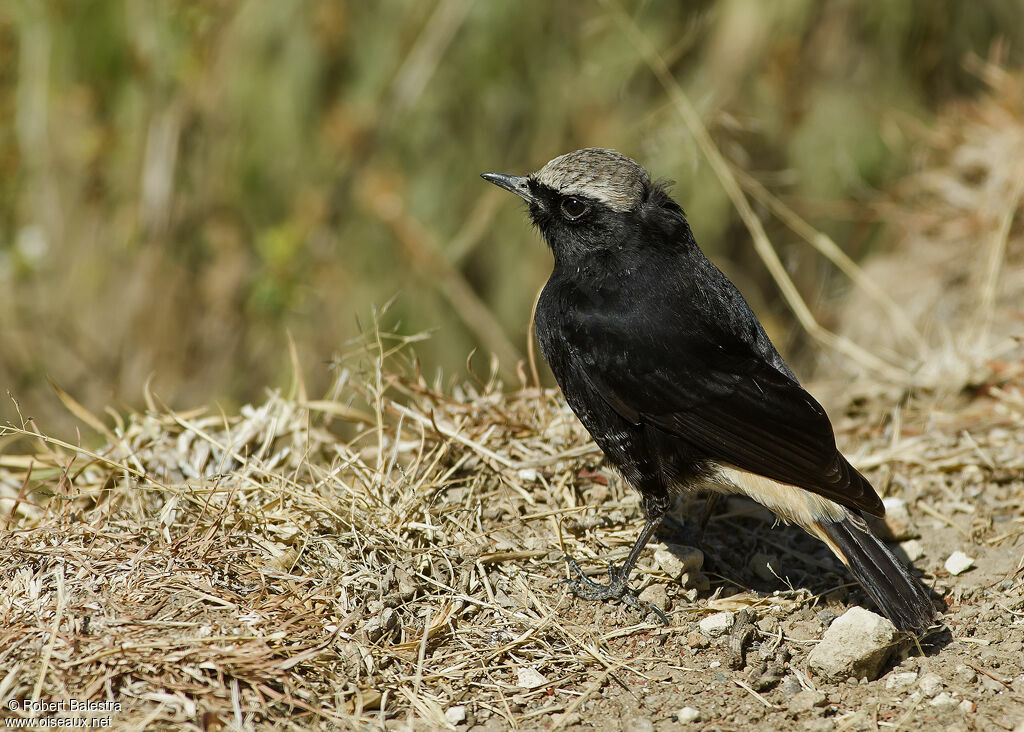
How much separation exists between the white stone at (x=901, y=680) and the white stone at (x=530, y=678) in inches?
40.4

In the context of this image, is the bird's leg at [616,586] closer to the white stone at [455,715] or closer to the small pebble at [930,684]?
the white stone at [455,715]

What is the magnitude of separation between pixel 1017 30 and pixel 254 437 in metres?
6.85

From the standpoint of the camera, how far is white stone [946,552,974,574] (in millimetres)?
3502

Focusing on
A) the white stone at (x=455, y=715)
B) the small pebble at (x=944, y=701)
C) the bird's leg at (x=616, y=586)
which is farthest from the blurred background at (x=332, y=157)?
the small pebble at (x=944, y=701)

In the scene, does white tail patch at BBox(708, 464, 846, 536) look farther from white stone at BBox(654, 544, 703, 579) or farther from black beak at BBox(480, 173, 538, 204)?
black beak at BBox(480, 173, 538, 204)

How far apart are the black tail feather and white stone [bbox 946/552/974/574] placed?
358mm

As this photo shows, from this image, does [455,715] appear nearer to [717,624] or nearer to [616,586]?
[616,586]

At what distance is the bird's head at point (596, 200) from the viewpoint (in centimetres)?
368

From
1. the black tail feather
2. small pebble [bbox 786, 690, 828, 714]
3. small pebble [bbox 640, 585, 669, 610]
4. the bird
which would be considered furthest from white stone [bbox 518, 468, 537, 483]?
small pebble [bbox 786, 690, 828, 714]

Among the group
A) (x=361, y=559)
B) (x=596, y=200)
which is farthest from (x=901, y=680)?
(x=596, y=200)

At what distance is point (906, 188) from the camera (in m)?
6.53

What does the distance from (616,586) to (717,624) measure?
346 millimetres

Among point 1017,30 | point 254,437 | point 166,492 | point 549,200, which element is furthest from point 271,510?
point 1017,30

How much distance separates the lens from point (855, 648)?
113 inches
